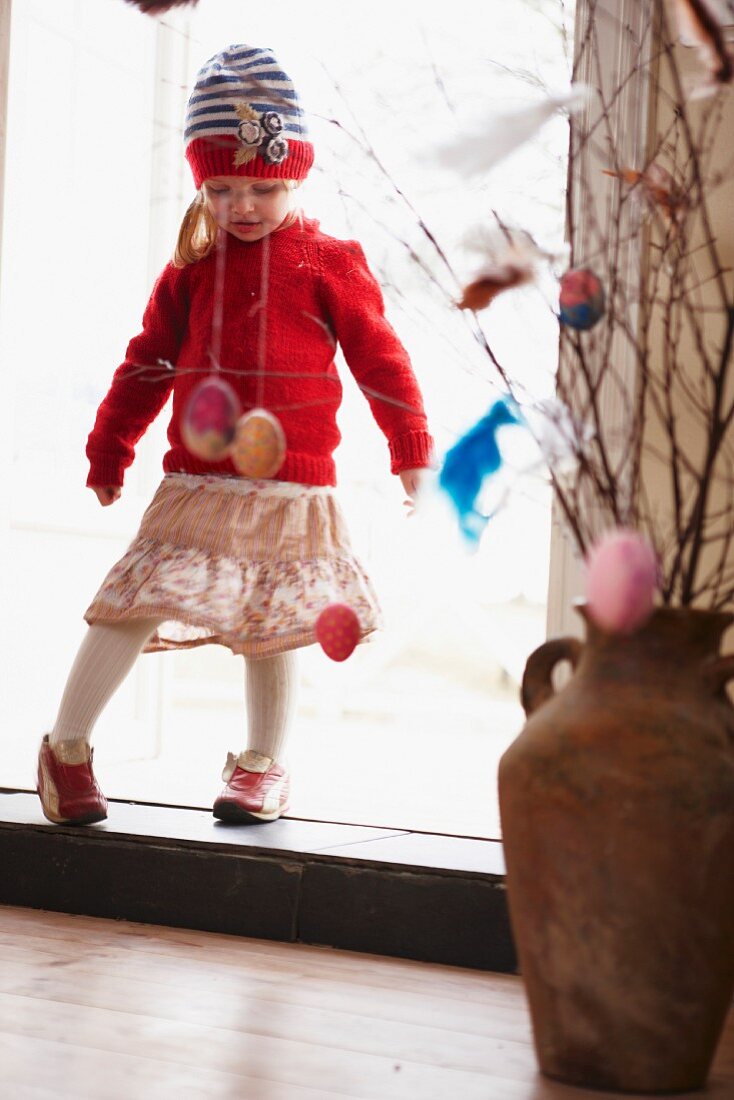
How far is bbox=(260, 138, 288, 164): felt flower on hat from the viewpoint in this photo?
178 cm

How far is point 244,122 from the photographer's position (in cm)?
177

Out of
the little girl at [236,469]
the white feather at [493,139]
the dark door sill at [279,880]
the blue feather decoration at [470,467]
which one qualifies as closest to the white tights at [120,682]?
the little girl at [236,469]

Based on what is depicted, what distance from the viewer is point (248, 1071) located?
1165 mm

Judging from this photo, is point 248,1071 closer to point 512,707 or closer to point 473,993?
point 473,993

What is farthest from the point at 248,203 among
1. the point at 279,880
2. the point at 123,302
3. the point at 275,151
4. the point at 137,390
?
the point at 279,880

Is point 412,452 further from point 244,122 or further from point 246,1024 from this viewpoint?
point 246,1024

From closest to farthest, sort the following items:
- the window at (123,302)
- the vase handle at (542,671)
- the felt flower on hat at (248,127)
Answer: the vase handle at (542,671) < the felt flower on hat at (248,127) < the window at (123,302)

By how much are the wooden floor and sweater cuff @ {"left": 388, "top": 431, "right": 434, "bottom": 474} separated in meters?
0.65

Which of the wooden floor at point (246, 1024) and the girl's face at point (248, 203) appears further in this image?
the girl's face at point (248, 203)

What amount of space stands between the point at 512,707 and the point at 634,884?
327 cm

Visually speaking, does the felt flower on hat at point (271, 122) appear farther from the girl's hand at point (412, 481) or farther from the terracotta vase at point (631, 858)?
the terracotta vase at point (631, 858)

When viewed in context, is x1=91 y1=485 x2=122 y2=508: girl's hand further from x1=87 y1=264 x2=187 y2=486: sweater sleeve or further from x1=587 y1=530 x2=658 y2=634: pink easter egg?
x1=587 y1=530 x2=658 y2=634: pink easter egg

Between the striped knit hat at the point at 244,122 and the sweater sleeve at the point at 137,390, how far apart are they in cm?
22

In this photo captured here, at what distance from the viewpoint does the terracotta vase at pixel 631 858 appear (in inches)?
43.3
